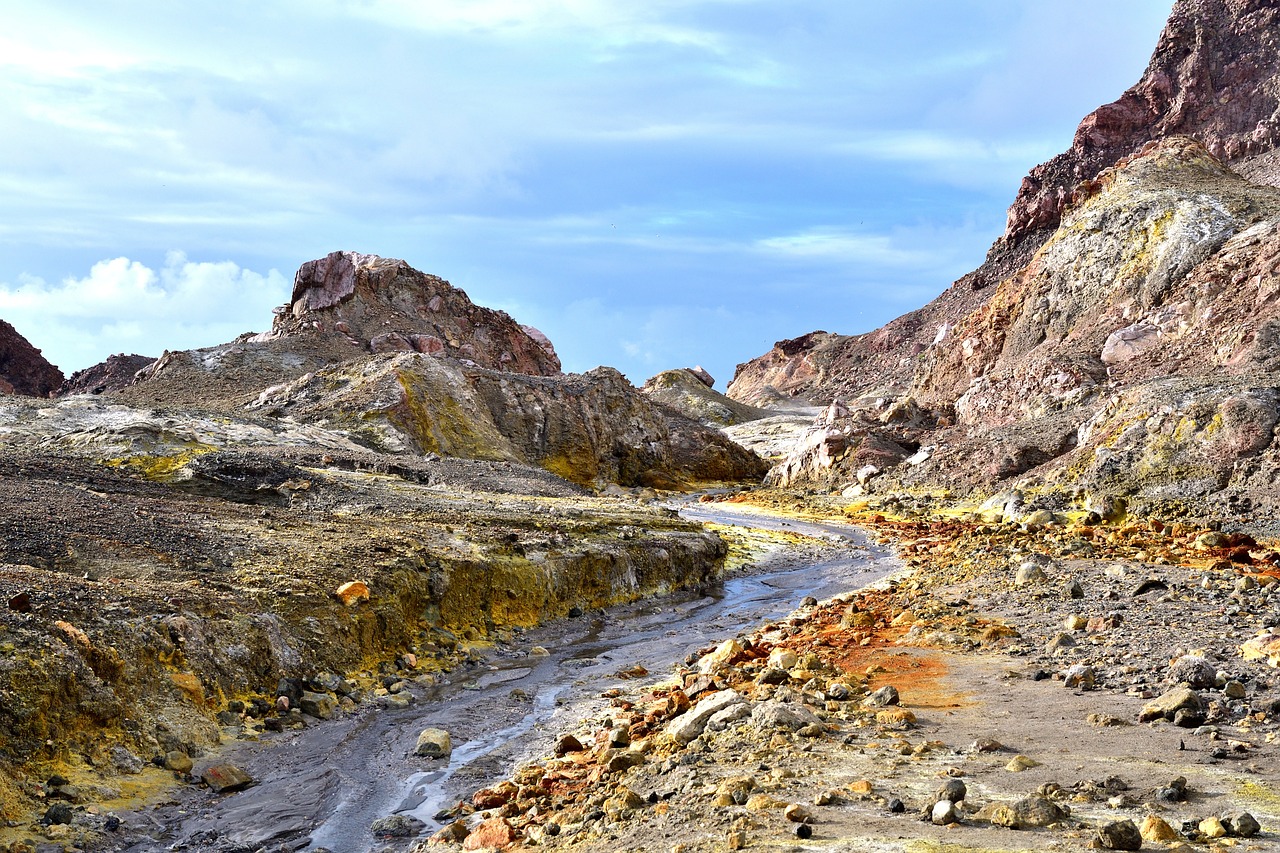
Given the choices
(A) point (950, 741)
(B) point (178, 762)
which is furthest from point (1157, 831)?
(B) point (178, 762)

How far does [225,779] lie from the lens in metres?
8.88

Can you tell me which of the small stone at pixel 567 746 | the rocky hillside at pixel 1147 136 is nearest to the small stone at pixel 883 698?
the small stone at pixel 567 746

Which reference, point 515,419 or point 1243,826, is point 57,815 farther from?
point 515,419

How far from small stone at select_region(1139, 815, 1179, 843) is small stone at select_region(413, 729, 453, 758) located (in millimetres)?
6612

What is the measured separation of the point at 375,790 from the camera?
8977mm

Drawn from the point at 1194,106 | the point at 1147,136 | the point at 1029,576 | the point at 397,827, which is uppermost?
the point at 1194,106

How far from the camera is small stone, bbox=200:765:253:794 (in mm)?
8828

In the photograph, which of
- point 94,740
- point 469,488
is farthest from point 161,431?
point 94,740

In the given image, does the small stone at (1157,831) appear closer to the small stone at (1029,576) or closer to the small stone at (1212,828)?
the small stone at (1212,828)

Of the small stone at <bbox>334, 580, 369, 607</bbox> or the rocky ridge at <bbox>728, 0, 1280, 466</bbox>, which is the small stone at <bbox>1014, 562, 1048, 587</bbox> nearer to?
the small stone at <bbox>334, 580, 369, 607</bbox>

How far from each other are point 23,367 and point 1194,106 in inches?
4304

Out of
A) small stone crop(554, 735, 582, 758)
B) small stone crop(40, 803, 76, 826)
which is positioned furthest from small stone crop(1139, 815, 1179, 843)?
small stone crop(40, 803, 76, 826)

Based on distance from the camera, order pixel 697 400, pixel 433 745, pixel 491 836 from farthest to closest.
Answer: pixel 697 400 < pixel 433 745 < pixel 491 836

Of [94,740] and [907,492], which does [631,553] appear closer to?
[94,740]
